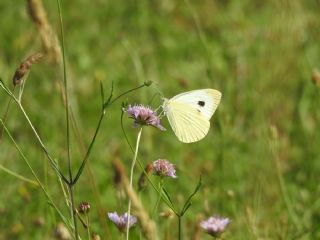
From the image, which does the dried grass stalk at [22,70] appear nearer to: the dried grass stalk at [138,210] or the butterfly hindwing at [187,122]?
the dried grass stalk at [138,210]

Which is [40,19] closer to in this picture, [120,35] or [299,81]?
[299,81]

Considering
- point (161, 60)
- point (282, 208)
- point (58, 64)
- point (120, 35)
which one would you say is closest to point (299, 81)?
point (161, 60)

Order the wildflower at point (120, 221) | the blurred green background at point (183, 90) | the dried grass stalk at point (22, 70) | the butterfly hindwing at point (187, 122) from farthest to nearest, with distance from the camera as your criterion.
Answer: the blurred green background at point (183, 90) → the butterfly hindwing at point (187, 122) → the wildflower at point (120, 221) → the dried grass stalk at point (22, 70)

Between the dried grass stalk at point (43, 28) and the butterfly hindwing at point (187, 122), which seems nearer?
the dried grass stalk at point (43, 28)

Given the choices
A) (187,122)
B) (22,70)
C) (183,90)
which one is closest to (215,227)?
(187,122)

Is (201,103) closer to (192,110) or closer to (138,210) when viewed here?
(192,110)

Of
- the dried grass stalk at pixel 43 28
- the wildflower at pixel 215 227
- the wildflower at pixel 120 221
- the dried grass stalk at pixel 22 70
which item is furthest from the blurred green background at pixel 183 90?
the dried grass stalk at pixel 22 70
